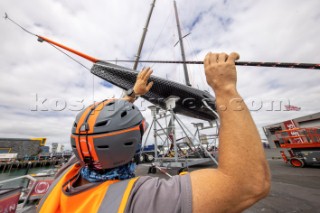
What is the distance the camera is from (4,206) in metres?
2.54

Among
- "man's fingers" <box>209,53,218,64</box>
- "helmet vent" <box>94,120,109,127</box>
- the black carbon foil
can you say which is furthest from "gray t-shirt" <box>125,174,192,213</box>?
the black carbon foil

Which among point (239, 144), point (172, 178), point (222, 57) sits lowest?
point (172, 178)

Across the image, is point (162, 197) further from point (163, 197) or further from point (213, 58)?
point (213, 58)

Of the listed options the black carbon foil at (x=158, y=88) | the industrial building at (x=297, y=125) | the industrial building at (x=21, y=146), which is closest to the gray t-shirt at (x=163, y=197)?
the black carbon foil at (x=158, y=88)

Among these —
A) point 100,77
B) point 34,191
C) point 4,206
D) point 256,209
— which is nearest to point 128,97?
point 4,206

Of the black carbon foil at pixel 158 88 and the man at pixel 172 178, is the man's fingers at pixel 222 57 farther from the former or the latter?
the black carbon foil at pixel 158 88

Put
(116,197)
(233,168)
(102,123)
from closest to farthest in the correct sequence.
→ 1. (233,168)
2. (116,197)
3. (102,123)

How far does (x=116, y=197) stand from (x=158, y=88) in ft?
26.3

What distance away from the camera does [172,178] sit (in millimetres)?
871

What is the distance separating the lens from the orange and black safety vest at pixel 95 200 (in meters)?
0.79

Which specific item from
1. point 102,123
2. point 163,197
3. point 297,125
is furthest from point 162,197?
point 297,125

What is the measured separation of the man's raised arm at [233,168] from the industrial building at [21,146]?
190 ft

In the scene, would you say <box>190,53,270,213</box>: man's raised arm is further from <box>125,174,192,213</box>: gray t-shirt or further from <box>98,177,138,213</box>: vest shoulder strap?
<box>98,177,138,213</box>: vest shoulder strap

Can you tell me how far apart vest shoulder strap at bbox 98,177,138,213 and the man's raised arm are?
0.36 meters
